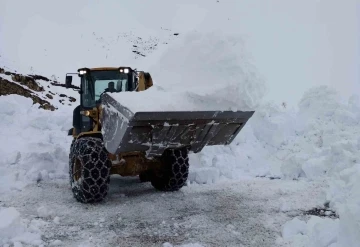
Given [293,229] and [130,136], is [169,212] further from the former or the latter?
[293,229]

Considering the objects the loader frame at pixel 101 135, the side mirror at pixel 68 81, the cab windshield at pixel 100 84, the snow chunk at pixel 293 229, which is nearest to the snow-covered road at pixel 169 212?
the snow chunk at pixel 293 229

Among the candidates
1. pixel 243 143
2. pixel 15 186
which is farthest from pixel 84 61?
pixel 15 186

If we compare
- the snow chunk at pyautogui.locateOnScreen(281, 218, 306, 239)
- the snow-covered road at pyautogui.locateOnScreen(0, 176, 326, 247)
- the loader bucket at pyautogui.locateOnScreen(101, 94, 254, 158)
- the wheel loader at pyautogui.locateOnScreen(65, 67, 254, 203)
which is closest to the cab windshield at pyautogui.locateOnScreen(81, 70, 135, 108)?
the wheel loader at pyautogui.locateOnScreen(65, 67, 254, 203)

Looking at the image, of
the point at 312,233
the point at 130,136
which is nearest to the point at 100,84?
the point at 130,136

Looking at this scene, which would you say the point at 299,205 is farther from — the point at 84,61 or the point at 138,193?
the point at 84,61

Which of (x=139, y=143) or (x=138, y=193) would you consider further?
(x=138, y=193)

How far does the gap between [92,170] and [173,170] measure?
1.24 m

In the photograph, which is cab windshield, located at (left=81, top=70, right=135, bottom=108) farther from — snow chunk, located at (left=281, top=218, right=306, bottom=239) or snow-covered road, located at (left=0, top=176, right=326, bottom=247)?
snow chunk, located at (left=281, top=218, right=306, bottom=239)

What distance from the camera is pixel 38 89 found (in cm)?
1495

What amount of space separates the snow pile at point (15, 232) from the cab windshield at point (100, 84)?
2389 mm

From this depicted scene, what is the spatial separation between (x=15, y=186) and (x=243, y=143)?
14.7 feet

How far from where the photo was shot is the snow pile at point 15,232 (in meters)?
3.50

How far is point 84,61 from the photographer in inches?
828

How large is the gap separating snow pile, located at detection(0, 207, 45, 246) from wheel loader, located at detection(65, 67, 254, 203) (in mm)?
1173
